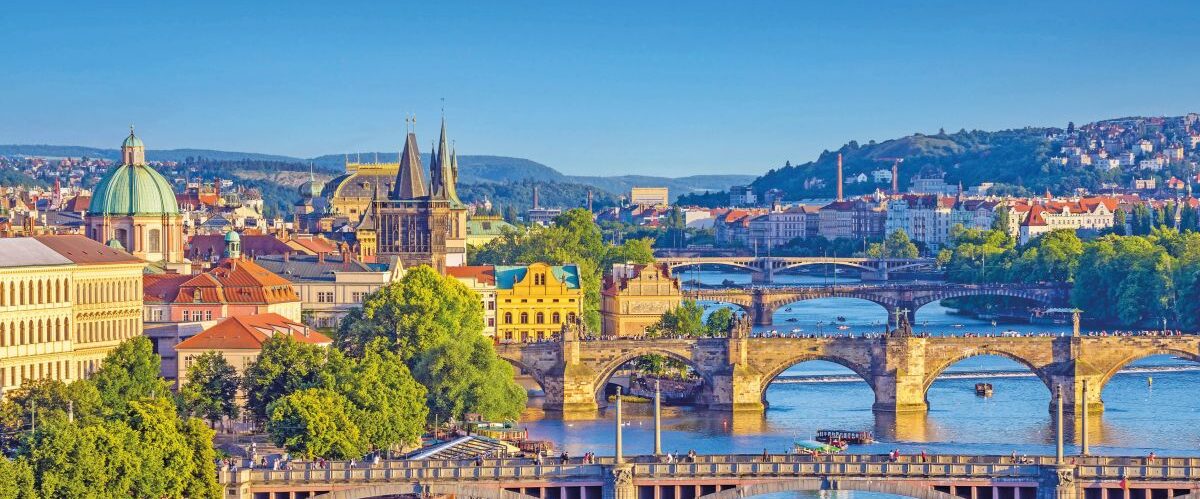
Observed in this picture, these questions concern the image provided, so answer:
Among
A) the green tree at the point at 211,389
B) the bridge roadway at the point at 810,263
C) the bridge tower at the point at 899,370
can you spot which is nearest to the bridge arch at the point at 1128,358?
the bridge tower at the point at 899,370

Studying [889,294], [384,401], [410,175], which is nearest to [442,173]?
[410,175]

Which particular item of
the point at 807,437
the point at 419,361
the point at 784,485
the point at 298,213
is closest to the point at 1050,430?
the point at 807,437

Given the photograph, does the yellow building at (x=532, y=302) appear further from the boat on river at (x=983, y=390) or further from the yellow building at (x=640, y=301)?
the boat on river at (x=983, y=390)

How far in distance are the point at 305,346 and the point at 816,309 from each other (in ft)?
245

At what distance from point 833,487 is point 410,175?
190 ft

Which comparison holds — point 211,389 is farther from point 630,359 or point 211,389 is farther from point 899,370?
point 899,370

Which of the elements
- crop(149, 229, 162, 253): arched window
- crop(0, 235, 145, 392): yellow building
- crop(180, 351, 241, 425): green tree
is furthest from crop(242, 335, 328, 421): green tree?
crop(149, 229, 162, 253): arched window

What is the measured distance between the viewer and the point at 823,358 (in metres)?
92.1

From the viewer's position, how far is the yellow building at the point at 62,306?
7469 centimetres

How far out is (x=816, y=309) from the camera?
15025 cm

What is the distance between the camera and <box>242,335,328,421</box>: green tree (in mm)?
75312

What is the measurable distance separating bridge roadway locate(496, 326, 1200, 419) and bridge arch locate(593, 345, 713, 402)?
0.03 metres

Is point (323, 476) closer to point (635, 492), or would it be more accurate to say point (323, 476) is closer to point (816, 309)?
point (635, 492)

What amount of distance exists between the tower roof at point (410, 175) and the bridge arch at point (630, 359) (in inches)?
896
